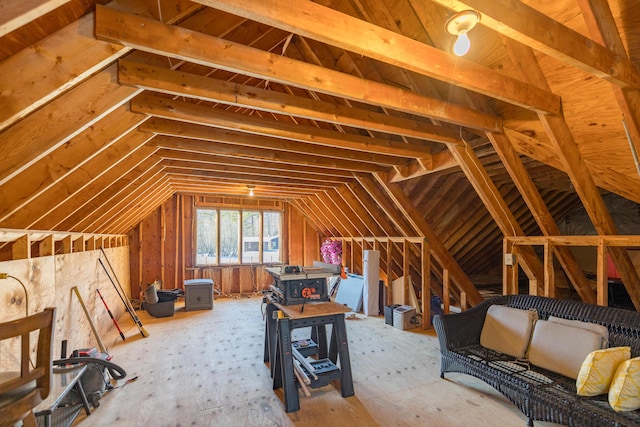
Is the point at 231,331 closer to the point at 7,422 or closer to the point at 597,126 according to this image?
the point at 7,422

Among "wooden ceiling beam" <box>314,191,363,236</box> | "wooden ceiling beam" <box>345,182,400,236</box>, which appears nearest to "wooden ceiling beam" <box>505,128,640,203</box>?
"wooden ceiling beam" <box>345,182,400,236</box>

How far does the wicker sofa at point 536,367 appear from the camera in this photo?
204 cm

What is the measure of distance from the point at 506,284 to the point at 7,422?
460 cm

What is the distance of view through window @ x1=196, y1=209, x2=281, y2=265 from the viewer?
7965 mm

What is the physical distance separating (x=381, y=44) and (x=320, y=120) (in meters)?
1.16

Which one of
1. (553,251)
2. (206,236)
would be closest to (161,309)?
(206,236)

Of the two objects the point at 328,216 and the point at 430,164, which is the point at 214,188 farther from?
the point at 430,164

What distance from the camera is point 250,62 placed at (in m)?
1.87

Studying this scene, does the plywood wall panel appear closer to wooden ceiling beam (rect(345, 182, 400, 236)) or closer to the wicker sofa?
the wicker sofa

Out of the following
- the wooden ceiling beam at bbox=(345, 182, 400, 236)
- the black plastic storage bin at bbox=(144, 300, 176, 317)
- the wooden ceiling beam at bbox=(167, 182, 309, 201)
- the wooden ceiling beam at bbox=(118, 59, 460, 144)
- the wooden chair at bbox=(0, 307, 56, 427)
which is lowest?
the black plastic storage bin at bbox=(144, 300, 176, 317)

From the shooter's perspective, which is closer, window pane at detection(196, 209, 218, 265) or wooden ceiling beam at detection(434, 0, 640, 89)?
wooden ceiling beam at detection(434, 0, 640, 89)

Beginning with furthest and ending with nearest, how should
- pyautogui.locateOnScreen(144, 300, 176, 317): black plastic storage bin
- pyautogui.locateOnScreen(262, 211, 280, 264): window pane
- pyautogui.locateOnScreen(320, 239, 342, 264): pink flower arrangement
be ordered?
pyautogui.locateOnScreen(262, 211, 280, 264): window pane < pyautogui.locateOnScreen(320, 239, 342, 264): pink flower arrangement < pyautogui.locateOnScreen(144, 300, 176, 317): black plastic storage bin

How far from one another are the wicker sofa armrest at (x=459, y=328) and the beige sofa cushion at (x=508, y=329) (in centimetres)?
7

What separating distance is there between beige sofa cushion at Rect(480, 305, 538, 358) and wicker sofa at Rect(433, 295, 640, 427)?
0.08 metres
